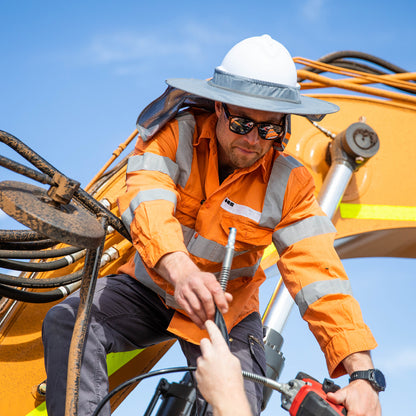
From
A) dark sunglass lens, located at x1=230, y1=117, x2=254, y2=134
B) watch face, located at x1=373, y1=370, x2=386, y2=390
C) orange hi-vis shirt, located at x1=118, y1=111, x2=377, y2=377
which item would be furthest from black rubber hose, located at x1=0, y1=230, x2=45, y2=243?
watch face, located at x1=373, y1=370, x2=386, y2=390

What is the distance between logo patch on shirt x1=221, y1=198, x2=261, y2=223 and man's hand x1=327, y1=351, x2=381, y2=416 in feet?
1.99

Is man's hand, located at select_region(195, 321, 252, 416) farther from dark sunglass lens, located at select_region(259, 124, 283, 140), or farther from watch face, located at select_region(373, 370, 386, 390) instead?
dark sunglass lens, located at select_region(259, 124, 283, 140)

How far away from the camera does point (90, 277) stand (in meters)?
1.89

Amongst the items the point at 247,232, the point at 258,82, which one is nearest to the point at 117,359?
the point at 247,232

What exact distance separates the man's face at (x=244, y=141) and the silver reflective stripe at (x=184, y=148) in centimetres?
12

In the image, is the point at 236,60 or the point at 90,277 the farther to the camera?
the point at 236,60

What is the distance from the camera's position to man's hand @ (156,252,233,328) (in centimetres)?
156

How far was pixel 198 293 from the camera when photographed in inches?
62.7

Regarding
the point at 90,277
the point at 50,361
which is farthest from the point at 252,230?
the point at 50,361

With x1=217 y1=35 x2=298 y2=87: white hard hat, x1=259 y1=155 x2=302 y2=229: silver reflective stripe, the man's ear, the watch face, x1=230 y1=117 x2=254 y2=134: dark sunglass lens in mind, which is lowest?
the watch face

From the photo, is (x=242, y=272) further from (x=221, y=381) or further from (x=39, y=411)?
(x=39, y=411)

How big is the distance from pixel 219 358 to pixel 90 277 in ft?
2.31

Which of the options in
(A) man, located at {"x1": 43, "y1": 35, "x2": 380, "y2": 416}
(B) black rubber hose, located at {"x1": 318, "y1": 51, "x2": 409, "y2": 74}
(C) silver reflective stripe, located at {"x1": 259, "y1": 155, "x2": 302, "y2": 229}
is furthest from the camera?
(B) black rubber hose, located at {"x1": 318, "y1": 51, "x2": 409, "y2": 74}

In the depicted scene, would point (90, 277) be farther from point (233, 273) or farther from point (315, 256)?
point (315, 256)
